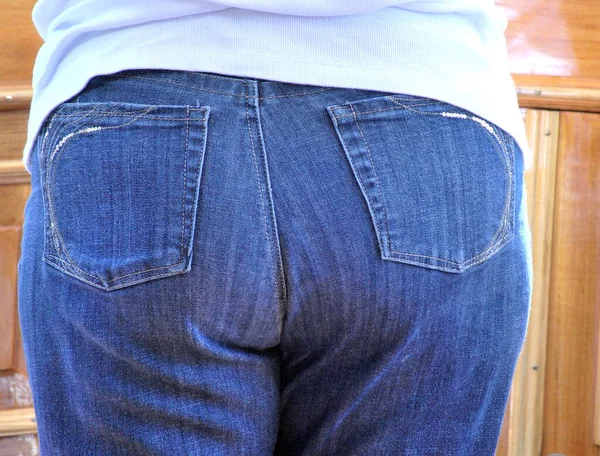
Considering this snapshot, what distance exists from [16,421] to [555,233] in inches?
37.3

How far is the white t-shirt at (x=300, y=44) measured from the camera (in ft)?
1.39

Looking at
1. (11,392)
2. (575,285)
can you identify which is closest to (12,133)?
(11,392)

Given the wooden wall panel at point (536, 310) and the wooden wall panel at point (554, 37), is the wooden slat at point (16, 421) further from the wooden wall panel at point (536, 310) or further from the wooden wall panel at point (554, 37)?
the wooden wall panel at point (554, 37)

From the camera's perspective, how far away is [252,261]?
16.0 inches

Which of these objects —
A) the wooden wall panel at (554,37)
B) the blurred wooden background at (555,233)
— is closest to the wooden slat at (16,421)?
the blurred wooden background at (555,233)

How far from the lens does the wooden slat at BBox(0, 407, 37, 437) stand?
1.13 metres

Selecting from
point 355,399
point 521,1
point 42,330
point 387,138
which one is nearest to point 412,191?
point 387,138

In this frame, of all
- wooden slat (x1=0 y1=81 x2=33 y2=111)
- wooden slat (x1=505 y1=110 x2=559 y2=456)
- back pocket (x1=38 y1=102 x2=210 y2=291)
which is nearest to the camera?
back pocket (x1=38 y1=102 x2=210 y2=291)

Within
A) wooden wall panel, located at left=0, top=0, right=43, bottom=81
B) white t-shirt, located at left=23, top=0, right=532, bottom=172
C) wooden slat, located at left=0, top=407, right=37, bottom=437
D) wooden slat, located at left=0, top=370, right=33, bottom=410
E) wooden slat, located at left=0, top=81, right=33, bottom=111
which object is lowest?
wooden slat, located at left=0, top=407, right=37, bottom=437

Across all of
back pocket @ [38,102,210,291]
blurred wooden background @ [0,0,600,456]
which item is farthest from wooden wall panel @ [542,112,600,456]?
back pocket @ [38,102,210,291]

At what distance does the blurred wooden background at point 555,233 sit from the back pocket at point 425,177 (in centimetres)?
79

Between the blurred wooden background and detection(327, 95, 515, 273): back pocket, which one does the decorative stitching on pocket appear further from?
the blurred wooden background

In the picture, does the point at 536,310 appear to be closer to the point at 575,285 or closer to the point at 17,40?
the point at 575,285

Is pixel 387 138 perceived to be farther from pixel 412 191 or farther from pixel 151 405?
pixel 151 405
